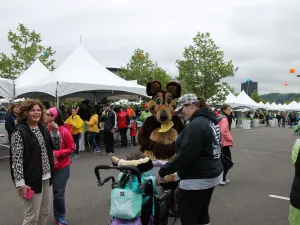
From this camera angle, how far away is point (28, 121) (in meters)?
3.10

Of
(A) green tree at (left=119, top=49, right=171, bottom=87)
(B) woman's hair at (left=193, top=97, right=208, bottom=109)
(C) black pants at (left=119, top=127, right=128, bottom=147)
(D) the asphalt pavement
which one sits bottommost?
(D) the asphalt pavement

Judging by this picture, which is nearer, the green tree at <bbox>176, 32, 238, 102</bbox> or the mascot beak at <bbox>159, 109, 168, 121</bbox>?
the mascot beak at <bbox>159, 109, 168, 121</bbox>

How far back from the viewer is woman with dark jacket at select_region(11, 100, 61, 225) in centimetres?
286

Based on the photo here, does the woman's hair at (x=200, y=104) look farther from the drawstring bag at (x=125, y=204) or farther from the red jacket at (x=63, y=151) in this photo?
the red jacket at (x=63, y=151)

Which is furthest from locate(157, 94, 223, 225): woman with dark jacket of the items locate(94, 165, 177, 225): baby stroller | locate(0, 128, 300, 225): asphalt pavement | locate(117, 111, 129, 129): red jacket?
locate(117, 111, 129, 129): red jacket

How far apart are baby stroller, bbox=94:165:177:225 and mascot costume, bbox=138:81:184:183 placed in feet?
3.86

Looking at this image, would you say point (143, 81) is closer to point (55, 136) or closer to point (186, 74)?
point (186, 74)

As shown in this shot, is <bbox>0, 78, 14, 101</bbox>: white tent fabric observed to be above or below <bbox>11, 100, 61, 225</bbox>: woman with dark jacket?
above

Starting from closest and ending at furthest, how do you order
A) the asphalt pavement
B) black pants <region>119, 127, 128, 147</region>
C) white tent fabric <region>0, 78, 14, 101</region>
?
the asphalt pavement → white tent fabric <region>0, 78, 14, 101</region> → black pants <region>119, 127, 128, 147</region>

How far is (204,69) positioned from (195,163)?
22.9 meters

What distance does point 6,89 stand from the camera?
34.7 feet

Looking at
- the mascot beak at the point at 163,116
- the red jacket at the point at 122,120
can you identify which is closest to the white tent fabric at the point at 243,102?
the red jacket at the point at 122,120

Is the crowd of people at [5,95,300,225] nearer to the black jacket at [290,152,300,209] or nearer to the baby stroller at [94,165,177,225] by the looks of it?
the baby stroller at [94,165,177,225]

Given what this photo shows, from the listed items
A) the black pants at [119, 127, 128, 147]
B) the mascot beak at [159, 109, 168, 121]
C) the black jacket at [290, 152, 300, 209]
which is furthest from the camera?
the black pants at [119, 127, 128, 147]
